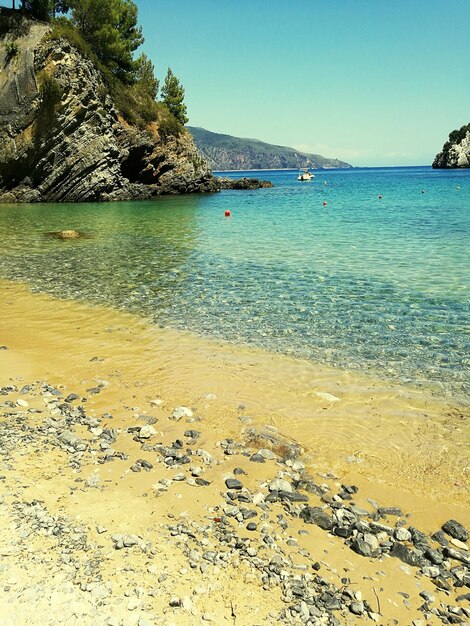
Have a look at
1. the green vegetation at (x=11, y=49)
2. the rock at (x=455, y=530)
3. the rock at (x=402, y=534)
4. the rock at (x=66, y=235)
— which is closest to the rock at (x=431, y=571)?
the rock at (x=402, y=534)

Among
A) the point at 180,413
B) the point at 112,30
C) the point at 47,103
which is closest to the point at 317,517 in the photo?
the point at 180,413

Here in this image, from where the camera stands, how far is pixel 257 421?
7.71 meters

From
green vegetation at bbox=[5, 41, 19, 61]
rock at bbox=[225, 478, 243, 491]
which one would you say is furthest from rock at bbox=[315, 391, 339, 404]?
green vegetation at bbox=[5, 41, 19, 61]

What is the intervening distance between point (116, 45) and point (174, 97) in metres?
16.8

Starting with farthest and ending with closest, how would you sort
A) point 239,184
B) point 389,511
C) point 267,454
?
point 239,184
point 267,454
point 389,511

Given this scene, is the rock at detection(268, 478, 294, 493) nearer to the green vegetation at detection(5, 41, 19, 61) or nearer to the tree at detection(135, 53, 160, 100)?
the green vegetation at detection(5, 41, 19, 61)

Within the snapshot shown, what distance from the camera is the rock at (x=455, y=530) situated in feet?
16.8

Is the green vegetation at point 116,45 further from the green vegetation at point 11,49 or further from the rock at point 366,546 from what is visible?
the rock at point 366,546

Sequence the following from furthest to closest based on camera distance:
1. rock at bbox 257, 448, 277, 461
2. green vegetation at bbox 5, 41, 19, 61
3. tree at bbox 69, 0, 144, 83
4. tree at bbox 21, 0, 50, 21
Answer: tree at bbox 69, 0, 144, 83 → tree at bbox 21, 0, 50, 21 → green vegetation at bbox 5, 41, 19, 61 → rock at bbox 257, 448, 277, 461

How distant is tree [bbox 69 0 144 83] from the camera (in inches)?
2422

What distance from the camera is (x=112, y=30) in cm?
6231

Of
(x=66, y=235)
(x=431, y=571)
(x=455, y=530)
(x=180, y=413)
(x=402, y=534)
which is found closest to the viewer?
(x=431, y=571)

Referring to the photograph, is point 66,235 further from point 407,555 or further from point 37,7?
point 37,7

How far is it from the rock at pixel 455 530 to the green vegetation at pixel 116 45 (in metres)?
62.7
